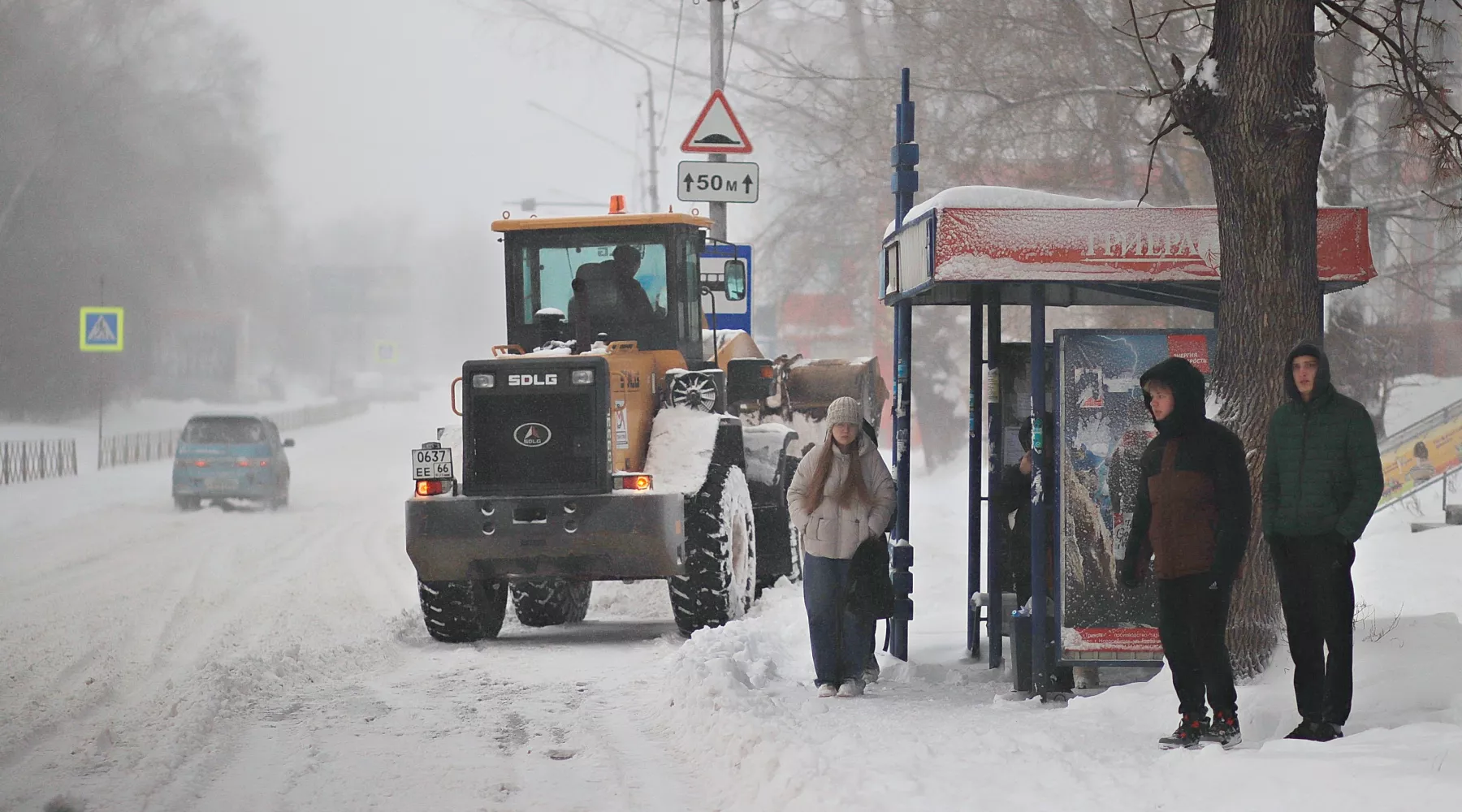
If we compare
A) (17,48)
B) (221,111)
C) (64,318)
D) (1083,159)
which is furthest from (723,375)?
(221,111)

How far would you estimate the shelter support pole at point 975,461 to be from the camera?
10008mm

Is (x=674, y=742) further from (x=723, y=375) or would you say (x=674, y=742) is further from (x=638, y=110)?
(x=638, y=110)

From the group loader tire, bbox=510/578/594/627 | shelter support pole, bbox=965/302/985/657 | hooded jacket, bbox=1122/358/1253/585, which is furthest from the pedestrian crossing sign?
hooded jacket, bbox=1122/358/1253/585

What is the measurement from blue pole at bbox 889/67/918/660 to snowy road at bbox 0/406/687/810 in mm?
1603

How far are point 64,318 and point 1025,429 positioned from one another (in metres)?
44.6

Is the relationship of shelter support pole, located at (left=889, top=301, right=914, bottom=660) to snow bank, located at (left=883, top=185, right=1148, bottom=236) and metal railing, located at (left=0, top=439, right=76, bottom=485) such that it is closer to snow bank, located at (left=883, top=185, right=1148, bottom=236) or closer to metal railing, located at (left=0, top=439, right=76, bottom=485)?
snow bank, located at (left=883, top=185, right=1148, bottom=236)

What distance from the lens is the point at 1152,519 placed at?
22.4 ft

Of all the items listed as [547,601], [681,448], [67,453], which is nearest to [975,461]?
[681,448]

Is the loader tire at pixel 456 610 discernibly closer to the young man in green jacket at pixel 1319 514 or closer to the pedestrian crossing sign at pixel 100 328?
the young man in green jacket at pixel 1319 514

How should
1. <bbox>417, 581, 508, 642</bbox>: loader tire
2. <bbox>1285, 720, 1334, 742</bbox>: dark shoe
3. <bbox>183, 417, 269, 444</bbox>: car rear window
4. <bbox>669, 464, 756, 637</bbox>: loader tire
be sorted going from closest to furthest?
<bbox>1285, 720, 1334, 742</bbox>: dark shoe
<bbox>669, 464, 756, 637</bbox>: loader tire
<bbox>417, 581, 508, 642</bbox>: loader tire
<bbox>183, 417, 269, 444</bbox>: car rear window

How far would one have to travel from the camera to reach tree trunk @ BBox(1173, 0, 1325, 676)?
747 centimetres

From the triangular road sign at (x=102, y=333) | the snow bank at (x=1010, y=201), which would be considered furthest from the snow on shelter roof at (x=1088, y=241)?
the triangular road sign at (x=102, y=333)

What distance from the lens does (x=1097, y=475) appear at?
812 centimetres

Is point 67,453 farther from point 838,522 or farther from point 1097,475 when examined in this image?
point 1097,475
